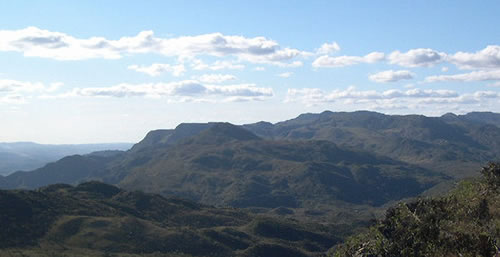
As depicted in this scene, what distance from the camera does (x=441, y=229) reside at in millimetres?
44219

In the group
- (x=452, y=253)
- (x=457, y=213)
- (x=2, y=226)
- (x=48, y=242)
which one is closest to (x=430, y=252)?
(x=452, y=253)

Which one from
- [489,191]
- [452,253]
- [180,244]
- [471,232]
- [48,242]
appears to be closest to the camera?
[452,253]

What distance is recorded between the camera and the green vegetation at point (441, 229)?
38069 millimetres

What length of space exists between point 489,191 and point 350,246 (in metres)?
16.9

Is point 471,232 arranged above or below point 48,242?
above

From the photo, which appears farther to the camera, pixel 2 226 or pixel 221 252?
pixel 221 252

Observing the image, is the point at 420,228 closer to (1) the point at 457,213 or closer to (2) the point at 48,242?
(1) the point at 457,213

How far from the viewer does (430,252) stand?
39.1 m

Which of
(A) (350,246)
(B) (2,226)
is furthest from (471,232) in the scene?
(B) (2,226)

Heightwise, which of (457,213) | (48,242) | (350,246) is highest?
(457,213)

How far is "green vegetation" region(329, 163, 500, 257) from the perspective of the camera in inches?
1499

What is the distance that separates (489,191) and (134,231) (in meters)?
168

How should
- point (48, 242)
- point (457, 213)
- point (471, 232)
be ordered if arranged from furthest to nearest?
point (48, 242) → point (457, 213) → point (471, 232)

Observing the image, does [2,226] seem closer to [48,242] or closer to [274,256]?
[48,242]
